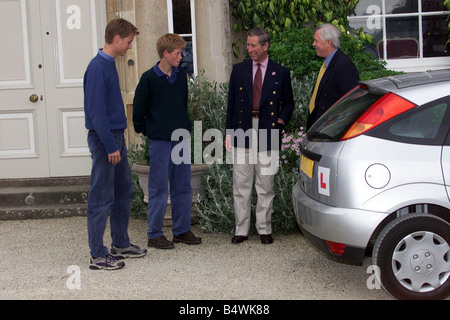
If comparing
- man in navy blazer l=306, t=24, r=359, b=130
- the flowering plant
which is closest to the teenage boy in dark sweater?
man in navy blazer l=306, t=24, r=359, b=130

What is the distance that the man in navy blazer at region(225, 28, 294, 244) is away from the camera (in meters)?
6.02

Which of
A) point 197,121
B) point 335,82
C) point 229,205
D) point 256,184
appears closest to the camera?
point 335,82

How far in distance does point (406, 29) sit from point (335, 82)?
12.7ft

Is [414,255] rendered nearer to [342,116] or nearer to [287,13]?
[342,116]

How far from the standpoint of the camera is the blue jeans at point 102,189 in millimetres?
5391

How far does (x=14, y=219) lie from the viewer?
7.61m

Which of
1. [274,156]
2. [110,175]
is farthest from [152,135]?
[274,156]

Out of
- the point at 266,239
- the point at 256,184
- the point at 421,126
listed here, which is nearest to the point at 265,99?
the point at 256,184

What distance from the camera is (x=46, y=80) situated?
8.20 meters

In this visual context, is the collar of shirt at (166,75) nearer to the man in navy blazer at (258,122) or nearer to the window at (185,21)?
the man in navy blazer at (258,122)
